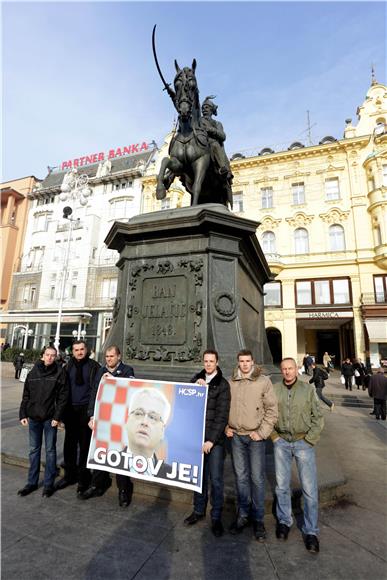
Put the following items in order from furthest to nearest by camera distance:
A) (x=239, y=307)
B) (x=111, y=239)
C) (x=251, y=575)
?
(x=111, y=239), (x=239, y=307), (x=251, y=575)

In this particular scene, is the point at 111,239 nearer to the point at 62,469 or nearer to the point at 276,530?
the point at 62,469

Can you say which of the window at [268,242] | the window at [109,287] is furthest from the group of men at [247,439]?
the window at [109,287]

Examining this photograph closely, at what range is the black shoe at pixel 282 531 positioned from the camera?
2.73 metres

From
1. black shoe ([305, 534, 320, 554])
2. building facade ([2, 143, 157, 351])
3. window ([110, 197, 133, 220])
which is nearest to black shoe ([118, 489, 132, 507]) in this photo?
black shoe ([305, 534, 320, 554])

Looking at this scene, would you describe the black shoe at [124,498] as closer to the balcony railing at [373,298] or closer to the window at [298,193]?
the balcony railing at [373,298]

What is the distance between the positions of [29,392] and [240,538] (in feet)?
8.75

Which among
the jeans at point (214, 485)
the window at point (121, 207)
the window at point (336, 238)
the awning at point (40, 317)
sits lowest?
the jeans at point (214, 485)

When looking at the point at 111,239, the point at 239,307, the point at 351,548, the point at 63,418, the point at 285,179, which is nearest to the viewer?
the point at 351,548

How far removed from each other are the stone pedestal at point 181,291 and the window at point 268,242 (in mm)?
24520

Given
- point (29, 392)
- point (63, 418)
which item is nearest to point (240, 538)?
point (63, 418)

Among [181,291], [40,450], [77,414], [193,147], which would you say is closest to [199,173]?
[193,147]

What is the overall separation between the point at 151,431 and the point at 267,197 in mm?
29672

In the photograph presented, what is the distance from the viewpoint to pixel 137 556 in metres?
2.37

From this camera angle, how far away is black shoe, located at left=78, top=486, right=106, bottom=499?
329 centimetres
